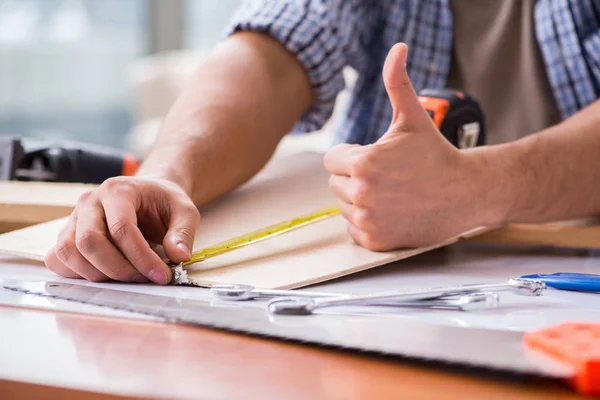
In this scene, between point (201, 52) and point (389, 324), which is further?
point (201, 52)

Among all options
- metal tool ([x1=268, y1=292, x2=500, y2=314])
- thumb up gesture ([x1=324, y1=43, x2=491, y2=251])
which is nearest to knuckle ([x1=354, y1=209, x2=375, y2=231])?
thumb up gesture ([x1=324, y1=43, x2=491, y2=251])

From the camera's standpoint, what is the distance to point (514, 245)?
0.97 metres

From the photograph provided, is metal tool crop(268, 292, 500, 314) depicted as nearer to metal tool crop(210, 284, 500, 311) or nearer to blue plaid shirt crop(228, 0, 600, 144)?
metal tool crop(210, 284, 500, 311)

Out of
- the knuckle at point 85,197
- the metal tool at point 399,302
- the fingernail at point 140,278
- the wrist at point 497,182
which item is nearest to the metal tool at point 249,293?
the metal tool at point 399,302

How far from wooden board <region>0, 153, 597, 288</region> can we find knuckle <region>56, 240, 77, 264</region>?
6 cm

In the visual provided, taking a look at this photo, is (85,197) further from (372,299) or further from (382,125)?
(382,125)

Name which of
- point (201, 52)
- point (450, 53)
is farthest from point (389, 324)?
point (201, 52)

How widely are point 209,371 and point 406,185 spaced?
42 cm

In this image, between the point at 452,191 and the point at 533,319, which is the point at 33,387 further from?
the point at 452,191

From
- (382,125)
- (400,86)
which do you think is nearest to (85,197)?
(400,86)

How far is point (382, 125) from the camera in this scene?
147 cm

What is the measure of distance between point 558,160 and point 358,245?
0.97 feet

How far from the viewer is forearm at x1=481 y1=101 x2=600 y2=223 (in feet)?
3.00

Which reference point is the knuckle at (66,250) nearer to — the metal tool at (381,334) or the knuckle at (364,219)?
the metal tool at (381,334)
